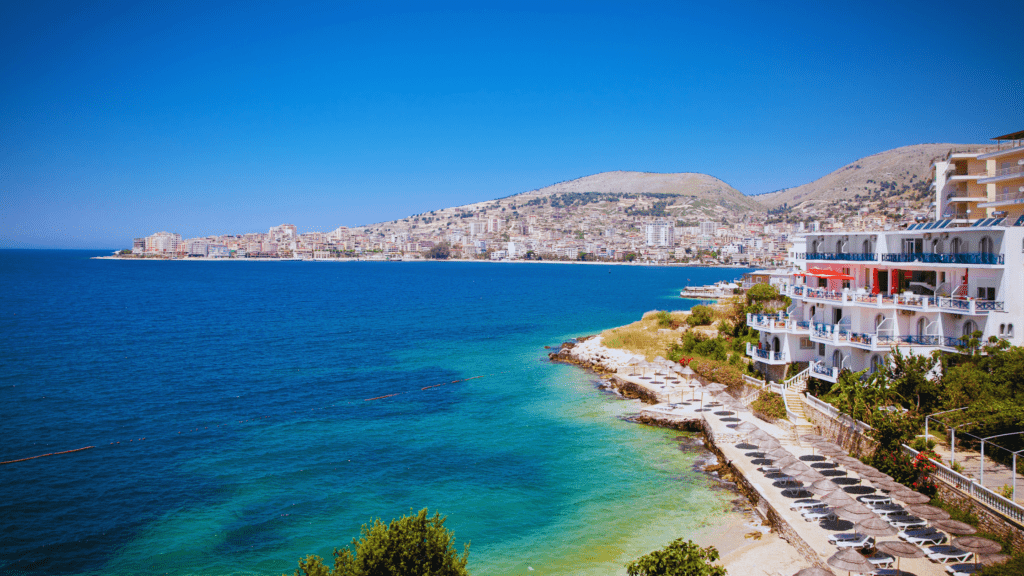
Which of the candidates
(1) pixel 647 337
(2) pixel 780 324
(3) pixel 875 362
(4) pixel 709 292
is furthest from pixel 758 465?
(4) pixel 709 292

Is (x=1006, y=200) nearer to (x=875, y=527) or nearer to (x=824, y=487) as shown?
(x=824, y=487)

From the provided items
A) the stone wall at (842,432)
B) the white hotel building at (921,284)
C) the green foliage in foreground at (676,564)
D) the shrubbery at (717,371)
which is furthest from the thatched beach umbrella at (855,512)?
the shrubbery at (717,371)

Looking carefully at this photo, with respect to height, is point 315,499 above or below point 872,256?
below

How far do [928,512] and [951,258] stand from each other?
1195 cm

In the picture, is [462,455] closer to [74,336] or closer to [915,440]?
[915,440]

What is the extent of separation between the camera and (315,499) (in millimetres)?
18406

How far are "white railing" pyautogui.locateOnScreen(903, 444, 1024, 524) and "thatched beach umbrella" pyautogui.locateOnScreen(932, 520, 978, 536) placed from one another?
2.14 ft

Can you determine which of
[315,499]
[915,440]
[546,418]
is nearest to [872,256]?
[915,440]

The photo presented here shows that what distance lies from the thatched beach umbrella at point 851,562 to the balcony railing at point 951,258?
13.8m

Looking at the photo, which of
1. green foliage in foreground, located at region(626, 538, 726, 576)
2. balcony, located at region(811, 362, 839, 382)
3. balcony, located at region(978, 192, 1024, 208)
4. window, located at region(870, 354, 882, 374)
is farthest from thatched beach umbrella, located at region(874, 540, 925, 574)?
balcony, located at region(978, 192, 1024, 208)

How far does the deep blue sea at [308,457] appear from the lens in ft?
51.5

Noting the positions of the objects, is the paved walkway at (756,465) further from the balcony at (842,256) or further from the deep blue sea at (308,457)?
the balcony at (842,256)

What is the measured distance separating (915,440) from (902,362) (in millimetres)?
4304

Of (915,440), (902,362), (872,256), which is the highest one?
(872,256)
